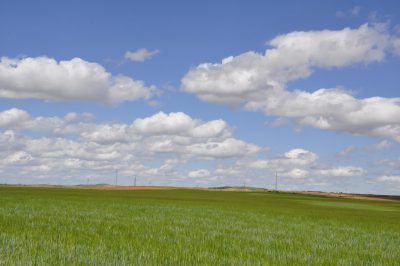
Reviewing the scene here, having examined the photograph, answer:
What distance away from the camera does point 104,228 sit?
72.1 feet

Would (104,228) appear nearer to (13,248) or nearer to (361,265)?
(13,248)

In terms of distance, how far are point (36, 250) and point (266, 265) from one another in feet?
21.6

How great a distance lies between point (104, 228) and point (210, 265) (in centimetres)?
1032

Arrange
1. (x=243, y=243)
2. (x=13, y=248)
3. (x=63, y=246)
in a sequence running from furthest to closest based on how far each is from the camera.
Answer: (x=243, y=243) < (x=63, y=246) < (x=13, y=248)

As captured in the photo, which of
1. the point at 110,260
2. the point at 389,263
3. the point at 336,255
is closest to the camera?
the point at 110,260

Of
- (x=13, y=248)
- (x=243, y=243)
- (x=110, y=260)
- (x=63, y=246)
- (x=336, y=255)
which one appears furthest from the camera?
(x=243, y=243)

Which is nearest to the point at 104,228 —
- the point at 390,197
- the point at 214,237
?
the point at 214,237

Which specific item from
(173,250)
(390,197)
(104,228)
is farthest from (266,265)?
(390,197)

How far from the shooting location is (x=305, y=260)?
15.3 m

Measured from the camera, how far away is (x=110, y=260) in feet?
42.0

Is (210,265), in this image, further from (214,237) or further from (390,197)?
(390,197)

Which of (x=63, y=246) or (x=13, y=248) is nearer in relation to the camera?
(x=13, y=248)

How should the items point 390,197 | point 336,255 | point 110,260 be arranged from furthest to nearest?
point 390,197 → point 336,255 → point 110,260

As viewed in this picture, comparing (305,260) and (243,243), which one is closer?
(305,260)
